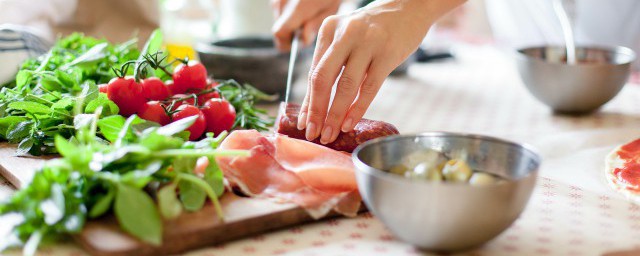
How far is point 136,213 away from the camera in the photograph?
91cm

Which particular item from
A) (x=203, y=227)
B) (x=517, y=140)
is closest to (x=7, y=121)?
(x=203, y=227)

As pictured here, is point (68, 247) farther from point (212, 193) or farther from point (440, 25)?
point (440, 25)

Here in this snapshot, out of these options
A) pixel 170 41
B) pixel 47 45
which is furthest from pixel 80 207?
pixel 170 41

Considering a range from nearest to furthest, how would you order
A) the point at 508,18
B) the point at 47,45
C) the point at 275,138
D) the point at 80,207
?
the point at 80,207, the point at 275,138, the point at 47,45, the point at 508,18

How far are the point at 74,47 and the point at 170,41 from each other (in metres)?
0.61

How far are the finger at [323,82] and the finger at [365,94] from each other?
1.9 inches

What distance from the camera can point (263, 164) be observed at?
44.8 inches

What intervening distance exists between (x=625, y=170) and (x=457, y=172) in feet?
1.77

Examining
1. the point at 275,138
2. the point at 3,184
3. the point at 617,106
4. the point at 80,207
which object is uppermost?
the point at 617,106

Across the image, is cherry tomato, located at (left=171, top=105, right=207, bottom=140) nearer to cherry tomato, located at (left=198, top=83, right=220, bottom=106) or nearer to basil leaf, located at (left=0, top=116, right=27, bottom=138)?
cherry tomato, located at (left=198, top=83, right=220, bottom=106)

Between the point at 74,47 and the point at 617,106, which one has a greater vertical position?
the point at 617,106

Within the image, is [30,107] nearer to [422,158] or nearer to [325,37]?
[325,37]

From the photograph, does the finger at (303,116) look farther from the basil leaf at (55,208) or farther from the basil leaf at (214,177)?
the basil leaf at (55,208)

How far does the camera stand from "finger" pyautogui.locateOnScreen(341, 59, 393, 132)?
126 centimetres
